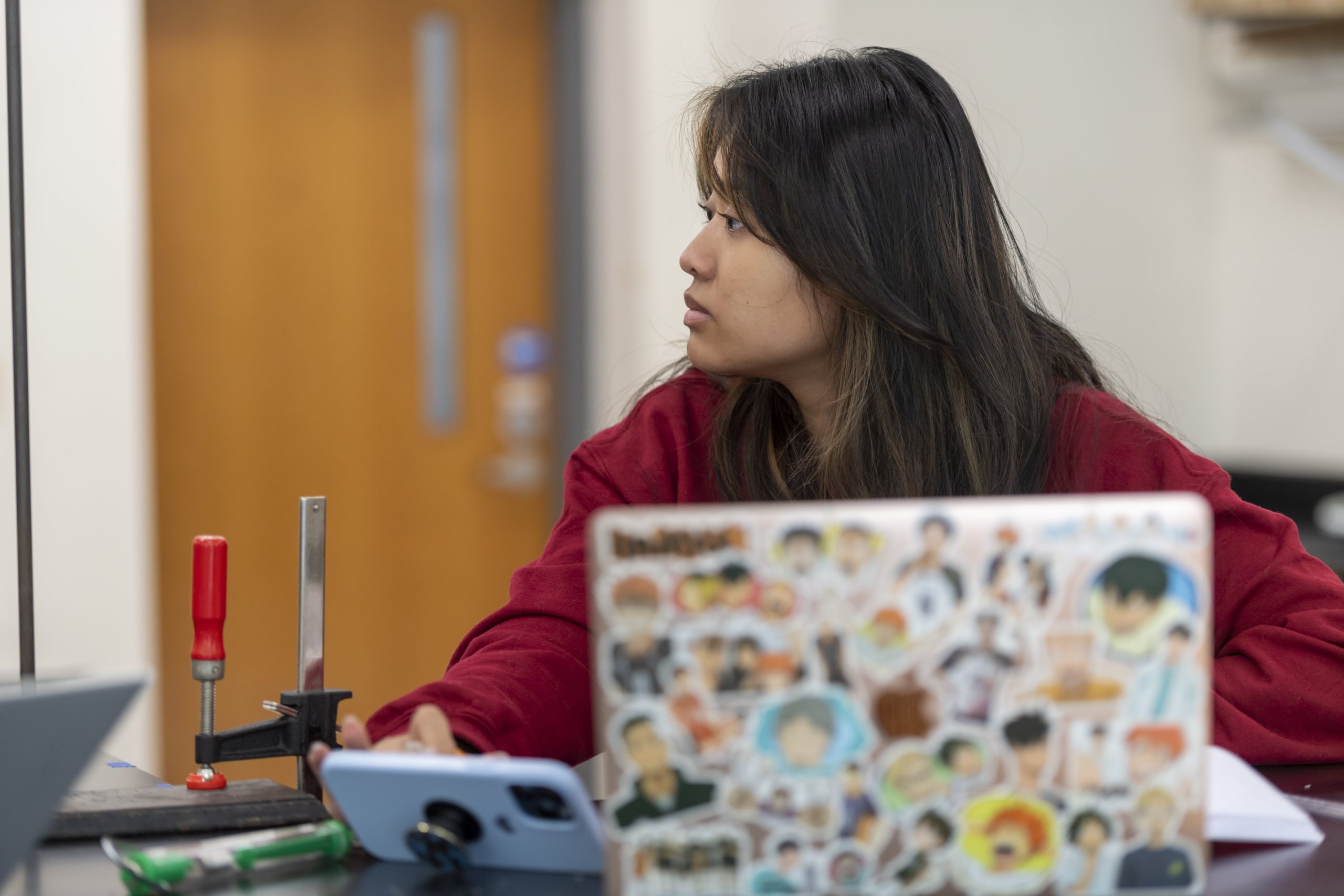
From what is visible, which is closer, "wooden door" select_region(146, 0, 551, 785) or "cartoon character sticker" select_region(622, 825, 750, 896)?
"cartoon character sticker" select_region(622, 825, 750, 896)

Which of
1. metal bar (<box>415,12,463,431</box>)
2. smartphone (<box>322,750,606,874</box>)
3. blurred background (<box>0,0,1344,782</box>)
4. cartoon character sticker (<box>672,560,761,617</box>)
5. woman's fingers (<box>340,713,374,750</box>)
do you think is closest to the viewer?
cartoon character sticker (<box>672,560,761,617</box>)

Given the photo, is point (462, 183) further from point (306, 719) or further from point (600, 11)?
point (306, 719)

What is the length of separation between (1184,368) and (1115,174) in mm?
423

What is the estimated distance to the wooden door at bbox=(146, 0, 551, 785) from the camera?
2.59 m

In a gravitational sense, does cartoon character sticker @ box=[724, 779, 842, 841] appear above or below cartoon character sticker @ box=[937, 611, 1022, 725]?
below

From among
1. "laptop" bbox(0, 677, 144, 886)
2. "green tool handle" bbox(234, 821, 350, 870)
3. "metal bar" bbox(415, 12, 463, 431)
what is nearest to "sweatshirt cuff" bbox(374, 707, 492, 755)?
"green tool handle" bbox(234, 821, 350, 870)

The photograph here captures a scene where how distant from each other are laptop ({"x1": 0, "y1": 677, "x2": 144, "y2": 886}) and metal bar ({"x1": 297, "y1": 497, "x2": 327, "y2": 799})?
29 cm

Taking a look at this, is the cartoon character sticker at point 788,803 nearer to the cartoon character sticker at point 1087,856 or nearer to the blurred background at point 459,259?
the cartoon character sticker at point 1087,856

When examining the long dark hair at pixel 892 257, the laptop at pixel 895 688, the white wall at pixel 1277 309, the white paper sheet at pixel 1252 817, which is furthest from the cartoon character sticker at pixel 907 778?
the white wall at pixel 1277 309

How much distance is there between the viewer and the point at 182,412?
2604 millimetres

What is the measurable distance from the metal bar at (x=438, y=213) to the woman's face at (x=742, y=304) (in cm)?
175

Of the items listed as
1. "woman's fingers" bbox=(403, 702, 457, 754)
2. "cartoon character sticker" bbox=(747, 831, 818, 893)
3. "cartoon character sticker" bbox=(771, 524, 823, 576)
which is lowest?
"woman's fingers" bbox=(403, 702, 457, 754)

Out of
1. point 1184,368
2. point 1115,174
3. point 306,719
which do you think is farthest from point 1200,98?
point 306,719

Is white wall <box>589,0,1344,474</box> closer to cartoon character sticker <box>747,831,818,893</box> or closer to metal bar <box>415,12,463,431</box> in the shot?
metal bar <box>415,12,463,431</box>
